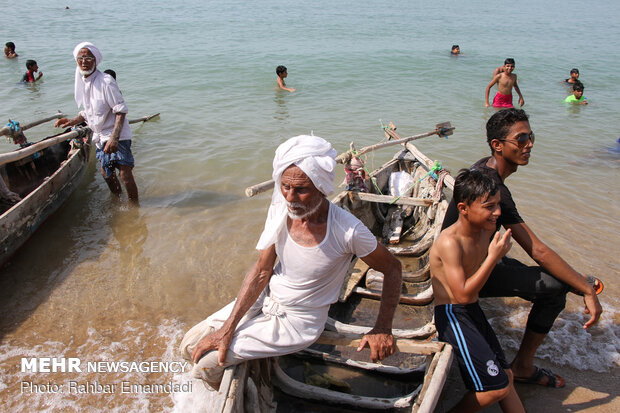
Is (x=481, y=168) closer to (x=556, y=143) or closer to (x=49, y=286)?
(x=49, y=286)

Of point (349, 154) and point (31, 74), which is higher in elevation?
point (31, 74)

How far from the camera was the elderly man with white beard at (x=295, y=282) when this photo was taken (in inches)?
84.7

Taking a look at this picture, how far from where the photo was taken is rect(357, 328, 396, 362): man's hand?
7.39ft

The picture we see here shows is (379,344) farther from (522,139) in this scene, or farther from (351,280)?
(351,280)

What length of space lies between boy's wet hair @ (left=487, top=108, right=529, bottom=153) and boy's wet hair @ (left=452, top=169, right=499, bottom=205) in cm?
55

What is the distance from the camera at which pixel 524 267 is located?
2.84 meters

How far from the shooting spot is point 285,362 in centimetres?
305

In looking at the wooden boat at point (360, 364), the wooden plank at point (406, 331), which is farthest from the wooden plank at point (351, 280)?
the wooden plank at point (406, 331)

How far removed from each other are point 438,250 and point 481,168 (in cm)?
73

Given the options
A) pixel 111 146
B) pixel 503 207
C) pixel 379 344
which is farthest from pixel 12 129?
pixel 503 207

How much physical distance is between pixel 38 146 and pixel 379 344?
16.5 feet

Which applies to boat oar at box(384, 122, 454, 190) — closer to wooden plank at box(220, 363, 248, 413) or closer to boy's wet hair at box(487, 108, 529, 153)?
boy's wet hair at box(487, 108, 529, 153)

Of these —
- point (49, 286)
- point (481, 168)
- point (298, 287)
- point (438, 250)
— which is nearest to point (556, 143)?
point (481, 168)

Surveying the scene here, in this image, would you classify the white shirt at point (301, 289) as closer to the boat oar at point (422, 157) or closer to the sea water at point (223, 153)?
the sea water at point (223, 153)
